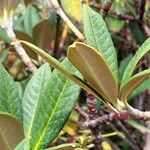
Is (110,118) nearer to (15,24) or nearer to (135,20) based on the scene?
(135,20)

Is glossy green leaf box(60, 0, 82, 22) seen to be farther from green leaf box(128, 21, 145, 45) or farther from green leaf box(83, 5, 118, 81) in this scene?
green leaf box(128, 21, 145, 45)

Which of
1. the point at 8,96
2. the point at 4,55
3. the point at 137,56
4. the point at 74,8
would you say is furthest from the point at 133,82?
the point at 4,55

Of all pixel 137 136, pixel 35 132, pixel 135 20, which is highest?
pixel 35 132

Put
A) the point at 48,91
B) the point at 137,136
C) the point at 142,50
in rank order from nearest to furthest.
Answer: the point at 142,50 → the point at 48,91 → the point at 137,136

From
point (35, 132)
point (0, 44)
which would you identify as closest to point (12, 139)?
point (35, 132)

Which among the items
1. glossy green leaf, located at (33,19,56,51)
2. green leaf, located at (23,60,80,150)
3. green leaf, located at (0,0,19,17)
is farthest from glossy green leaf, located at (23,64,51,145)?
glossy green leaf, located at (33,19,56,51)

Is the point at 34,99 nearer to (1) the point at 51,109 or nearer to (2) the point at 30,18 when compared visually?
(1) the point at 51,109

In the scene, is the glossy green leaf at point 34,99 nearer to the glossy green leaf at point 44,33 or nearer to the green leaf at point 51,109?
the green leaf at point 51,109
